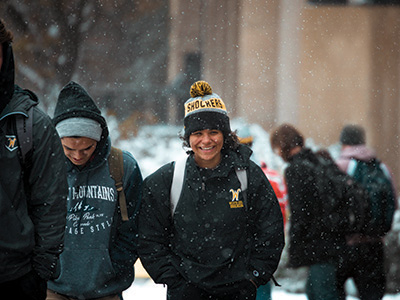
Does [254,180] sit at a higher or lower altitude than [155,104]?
lower

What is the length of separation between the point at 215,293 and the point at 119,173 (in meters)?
0.88

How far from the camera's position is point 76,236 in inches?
130

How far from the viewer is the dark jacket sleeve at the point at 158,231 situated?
313cm

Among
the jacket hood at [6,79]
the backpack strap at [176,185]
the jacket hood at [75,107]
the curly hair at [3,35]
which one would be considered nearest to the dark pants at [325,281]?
the backpack strap at [176,185]

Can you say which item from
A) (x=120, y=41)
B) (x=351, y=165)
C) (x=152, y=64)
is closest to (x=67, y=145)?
(x=351, y=165)

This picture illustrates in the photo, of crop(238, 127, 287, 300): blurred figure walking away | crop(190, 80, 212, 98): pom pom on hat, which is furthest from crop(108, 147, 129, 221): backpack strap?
crop(238, 127, 287, 300): blurred figure walking away

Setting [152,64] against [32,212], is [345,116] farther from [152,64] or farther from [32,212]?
[32,212]

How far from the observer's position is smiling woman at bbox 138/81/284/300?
309 centimetres

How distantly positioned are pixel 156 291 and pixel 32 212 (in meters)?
4.27

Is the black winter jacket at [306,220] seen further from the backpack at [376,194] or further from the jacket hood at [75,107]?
the jacket hood at [75,107]

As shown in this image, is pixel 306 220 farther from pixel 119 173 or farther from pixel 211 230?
pixel 119 173

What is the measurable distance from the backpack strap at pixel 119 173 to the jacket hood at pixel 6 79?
100 cm

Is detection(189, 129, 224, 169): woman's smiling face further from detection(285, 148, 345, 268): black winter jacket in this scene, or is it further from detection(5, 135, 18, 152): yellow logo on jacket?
detection(285, 148, 345, 268): black winter jacket

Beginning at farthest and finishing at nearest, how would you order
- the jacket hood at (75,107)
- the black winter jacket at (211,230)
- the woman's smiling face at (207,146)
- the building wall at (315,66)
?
1. the building wall at (315,66)
2. the jacket hood at (75,107)
3. the woman's smiling face at (207,146)
4. the black winter jacket at (211,230)
